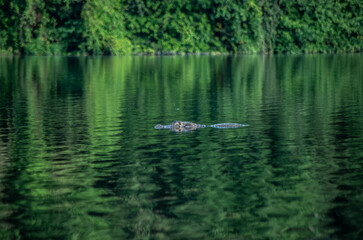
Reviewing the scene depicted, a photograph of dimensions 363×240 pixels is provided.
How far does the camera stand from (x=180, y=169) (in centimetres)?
1480

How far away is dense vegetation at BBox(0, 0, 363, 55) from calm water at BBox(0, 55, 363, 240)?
48.1 metres

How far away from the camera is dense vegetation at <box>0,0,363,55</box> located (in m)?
77.8

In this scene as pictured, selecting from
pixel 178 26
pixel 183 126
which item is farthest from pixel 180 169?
pixel 178 26

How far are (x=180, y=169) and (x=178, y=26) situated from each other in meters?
70.0

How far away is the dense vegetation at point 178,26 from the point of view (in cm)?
7781

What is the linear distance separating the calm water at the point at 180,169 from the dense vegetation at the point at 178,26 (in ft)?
158

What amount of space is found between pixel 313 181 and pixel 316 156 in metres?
2.81

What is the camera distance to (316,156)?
16.3 meters

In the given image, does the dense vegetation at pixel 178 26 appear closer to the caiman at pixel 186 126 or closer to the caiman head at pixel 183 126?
the caiman at pixel 186 126

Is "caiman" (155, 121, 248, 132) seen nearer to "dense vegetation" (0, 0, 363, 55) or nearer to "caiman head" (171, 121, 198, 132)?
"caiman head" (171, 121, 198, 132)

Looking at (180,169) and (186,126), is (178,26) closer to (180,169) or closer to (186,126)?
(186,126)

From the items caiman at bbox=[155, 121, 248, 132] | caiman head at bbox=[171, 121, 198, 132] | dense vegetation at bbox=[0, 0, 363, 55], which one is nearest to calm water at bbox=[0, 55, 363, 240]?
caiman at bbox=[155, 121, 248, 132]

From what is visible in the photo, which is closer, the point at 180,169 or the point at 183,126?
the point at 180,169

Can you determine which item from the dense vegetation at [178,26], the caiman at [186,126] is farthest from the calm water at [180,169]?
the dense vegetation at [178,26]
